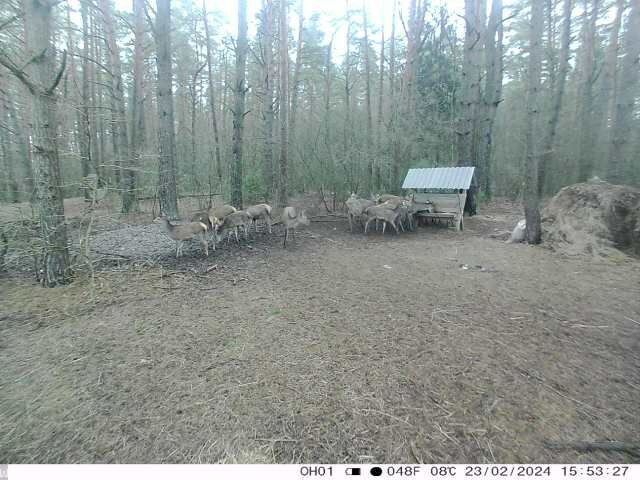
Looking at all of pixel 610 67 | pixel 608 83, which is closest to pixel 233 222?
pixel 608 83

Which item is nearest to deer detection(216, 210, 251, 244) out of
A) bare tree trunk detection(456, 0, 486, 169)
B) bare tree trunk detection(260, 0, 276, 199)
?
bare tree trunk detection(260, 0, 276, 199)

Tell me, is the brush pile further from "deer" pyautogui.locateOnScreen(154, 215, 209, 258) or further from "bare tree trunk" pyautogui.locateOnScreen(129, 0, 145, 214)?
"bare tree trunk" pyautogui.locateOnScreen(129, 0, 145, 214)

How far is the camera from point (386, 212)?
32.6ft

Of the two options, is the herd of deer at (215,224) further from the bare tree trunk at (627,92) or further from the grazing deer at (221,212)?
the bare tree trunk at (627,92)

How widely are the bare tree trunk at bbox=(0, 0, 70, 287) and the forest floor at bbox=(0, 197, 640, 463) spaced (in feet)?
2.08

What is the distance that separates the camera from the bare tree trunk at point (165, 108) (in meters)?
9.19

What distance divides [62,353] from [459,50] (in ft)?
72.8

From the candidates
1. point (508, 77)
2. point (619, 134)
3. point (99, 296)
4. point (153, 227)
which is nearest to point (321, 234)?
point (153, 227)

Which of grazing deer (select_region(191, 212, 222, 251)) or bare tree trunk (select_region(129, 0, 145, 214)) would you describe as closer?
grazing deer (select_region(191, 212, 222, 251))

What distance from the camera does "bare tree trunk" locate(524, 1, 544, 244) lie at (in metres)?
8.05

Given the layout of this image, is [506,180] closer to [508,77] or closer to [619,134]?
[619,134]

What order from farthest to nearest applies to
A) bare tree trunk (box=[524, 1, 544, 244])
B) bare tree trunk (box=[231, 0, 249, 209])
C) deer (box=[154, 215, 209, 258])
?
bare tree trunk (box=[231, 0, 249, 209])
bare tree trunk (box=[524, 1, 544, 244])
deer (box=[154, 215, 209, 258])

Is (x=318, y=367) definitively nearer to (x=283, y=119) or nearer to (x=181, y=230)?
(x=181, y=230)

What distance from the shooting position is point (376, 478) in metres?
1.86
